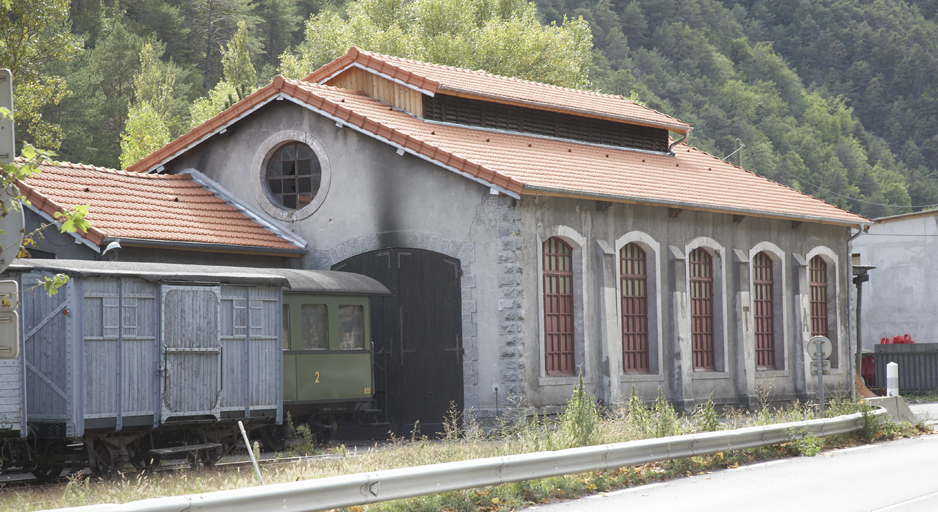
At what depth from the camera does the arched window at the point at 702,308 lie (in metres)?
23.4

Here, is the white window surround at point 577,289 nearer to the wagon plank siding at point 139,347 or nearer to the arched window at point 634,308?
the arched window at point 634,308

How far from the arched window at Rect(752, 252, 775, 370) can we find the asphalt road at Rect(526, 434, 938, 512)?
9847 millimetres

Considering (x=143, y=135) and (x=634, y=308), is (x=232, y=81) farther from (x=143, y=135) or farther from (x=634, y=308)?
(x=634, y=308)

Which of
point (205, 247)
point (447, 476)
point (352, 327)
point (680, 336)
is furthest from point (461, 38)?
point (447, 476)

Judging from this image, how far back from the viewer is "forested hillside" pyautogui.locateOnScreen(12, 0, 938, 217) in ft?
146

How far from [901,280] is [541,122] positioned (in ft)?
56.6

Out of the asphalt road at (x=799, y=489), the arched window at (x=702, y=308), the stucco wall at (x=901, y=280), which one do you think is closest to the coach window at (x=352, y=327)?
the asphalt road at (x=799, y=489)

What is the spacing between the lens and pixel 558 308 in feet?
65.3

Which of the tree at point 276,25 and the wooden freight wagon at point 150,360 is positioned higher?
the tree at point 276,25

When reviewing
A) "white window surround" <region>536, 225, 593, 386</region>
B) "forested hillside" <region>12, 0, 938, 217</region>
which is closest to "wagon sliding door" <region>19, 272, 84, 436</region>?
"white window surround" <region>536, 225, 593, 386</region>

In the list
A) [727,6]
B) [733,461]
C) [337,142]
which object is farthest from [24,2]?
[727,6]

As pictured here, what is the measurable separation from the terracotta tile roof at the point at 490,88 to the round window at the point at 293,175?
2.42 meters

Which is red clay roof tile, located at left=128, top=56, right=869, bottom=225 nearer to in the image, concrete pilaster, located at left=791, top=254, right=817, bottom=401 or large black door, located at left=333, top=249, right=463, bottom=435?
concrete pilaster, located at left=791, top=254, right=817, bottom=401

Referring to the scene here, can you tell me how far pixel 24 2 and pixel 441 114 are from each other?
14.7 meters
